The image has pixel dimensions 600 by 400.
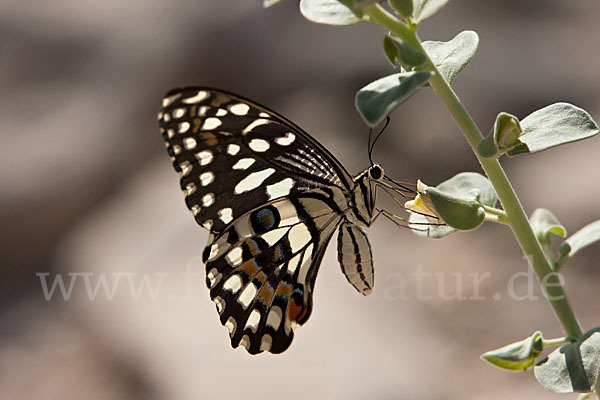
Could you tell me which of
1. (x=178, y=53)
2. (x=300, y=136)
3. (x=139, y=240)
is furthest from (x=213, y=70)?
(x=300, y=136)

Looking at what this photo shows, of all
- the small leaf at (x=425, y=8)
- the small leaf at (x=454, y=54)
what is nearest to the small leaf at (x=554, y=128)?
the small leaf at (x=454, y=54)

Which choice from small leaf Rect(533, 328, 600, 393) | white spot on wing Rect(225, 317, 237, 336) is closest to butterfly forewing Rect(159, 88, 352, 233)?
white spot on wing Rect(225, 317, 237, 336)

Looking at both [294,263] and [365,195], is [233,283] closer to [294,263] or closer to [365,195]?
[294,263]

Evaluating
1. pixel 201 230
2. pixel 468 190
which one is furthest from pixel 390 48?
pixel 201 230

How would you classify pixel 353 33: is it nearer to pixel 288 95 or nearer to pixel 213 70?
pixel 288 95

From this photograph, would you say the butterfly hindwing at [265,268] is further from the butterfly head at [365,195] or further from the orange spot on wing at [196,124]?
the orange spot on wing at [196,124]

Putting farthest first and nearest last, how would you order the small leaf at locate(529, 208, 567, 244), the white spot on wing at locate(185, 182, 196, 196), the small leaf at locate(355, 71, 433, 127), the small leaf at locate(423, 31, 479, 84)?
1. the white spot on wing at locate(185, 182, 196, 196)
2. the small leaf at locate(529, 208, 567, 244)
3. the small leaf at locate(423, 31, 479, 84)
4. the small leaf at locate(355, 71, 433, 127)

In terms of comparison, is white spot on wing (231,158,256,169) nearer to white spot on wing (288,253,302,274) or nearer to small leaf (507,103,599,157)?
white spot on wing (288,253,302,274)
